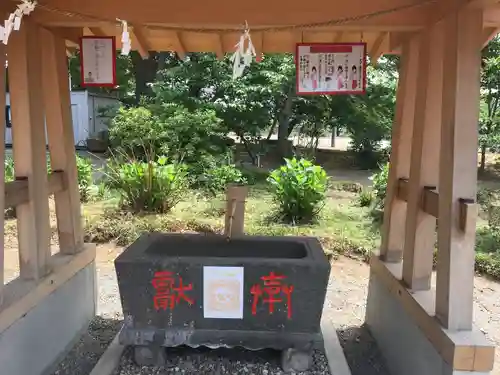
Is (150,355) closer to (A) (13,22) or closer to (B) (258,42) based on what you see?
(A) (13,22)

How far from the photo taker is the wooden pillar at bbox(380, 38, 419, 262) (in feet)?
10.6

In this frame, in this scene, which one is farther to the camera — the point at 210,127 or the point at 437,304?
the point at 210,127

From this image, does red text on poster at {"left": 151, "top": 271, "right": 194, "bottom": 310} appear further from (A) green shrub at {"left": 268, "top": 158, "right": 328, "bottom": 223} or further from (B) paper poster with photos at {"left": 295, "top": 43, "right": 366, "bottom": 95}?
(A) green shrub at {"left": 268, "top": 158, "right": 328, "bottom": 223}

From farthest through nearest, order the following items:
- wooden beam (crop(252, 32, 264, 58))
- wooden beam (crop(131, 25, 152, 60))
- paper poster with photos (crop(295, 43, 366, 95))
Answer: wooden beam (crop(252, 32, 264, 58)) → wooden beam (crop(131, 25, 152, 60)) → paper poster with photos (crop(295, 43, 366, 95))

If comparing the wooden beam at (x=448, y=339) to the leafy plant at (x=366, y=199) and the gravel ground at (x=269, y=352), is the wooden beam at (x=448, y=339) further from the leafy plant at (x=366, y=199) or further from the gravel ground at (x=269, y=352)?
the leafy plant at (x=366, y=199)

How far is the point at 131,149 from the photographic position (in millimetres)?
8953

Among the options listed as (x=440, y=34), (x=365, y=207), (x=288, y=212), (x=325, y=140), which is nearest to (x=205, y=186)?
(x=288, y=212)

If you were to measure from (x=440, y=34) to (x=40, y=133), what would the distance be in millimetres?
2476

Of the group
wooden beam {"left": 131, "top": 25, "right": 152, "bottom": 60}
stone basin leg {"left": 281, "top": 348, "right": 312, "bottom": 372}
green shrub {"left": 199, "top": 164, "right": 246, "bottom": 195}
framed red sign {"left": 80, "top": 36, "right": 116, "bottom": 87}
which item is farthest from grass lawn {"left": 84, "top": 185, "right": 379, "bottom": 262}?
framed red sign {"left": 80, "top": 36, "right": 116, "bottom": 87}

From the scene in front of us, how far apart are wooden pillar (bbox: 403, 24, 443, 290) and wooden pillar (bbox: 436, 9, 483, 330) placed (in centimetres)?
46

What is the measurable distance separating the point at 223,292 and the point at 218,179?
614 cm

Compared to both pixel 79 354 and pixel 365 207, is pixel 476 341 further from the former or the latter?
pixel 365 207

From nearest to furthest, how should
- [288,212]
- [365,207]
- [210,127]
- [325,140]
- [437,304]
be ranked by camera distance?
[437,304] < [288,212] < [365,207] < [210,127] < [325,140]

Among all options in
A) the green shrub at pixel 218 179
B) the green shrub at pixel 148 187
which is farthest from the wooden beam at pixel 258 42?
the green shrub at pixel 218 179
